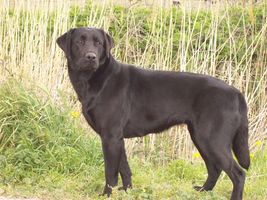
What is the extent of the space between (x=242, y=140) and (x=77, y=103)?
2.20m

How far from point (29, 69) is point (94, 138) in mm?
1105

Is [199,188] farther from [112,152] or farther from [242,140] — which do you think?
[112,152]

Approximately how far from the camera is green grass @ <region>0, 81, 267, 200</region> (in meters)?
5.39

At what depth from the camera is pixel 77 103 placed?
6.79 meters

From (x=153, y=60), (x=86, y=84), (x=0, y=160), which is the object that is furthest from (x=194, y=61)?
(x=0, y=160)

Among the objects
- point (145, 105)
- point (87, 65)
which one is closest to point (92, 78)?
point (87, 65)

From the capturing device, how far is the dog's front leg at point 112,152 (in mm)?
5105

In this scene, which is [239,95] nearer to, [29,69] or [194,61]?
[194,61]

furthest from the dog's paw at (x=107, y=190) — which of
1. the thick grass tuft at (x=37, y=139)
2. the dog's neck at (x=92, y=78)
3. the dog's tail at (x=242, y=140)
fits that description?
the dog's tail at (x=242, y=140)

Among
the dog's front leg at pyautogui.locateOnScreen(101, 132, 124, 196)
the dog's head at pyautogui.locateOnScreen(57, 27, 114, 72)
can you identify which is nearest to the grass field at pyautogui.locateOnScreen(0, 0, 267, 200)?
the dog's front leg at pyautogui.locateOnScreen(101, 132, 124, 196)

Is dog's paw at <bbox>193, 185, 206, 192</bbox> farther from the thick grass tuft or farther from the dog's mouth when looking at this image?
the dog's mouth

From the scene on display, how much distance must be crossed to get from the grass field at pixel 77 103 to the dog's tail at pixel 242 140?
0.37 m

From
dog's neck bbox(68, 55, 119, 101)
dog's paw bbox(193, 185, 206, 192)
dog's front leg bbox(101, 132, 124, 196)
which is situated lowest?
dog's paw bbox(193, 185, 206, 192)

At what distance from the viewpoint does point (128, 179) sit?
17.7 feet
